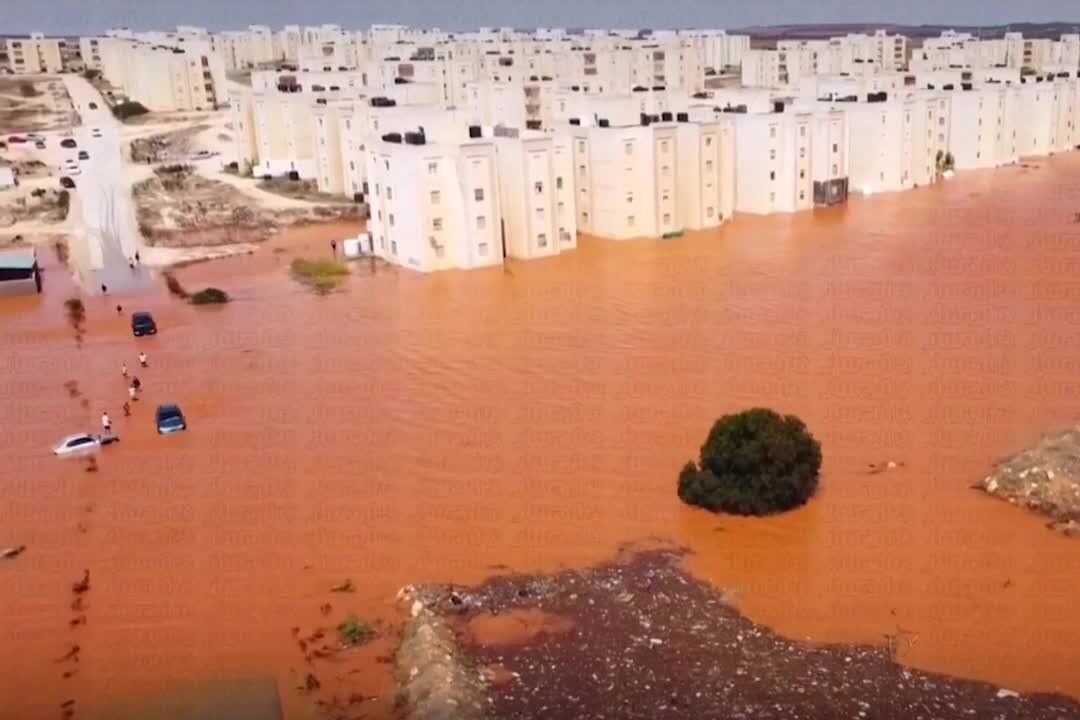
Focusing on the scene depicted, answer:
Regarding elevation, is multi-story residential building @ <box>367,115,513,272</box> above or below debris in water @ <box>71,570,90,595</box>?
above

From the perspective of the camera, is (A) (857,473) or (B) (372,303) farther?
(B) (372,303)

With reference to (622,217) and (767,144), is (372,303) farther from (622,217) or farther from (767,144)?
(767,144)

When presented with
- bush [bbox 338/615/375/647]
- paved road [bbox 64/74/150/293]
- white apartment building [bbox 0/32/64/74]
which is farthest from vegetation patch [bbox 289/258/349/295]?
white apartment building [bbox 0/32/64/74]

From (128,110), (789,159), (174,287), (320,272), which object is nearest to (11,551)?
(174,287)

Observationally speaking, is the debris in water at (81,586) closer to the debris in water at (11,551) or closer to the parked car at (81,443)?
the debris in water at (11,551)

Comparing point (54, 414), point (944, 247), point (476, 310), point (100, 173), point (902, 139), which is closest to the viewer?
A: point (54, 414)

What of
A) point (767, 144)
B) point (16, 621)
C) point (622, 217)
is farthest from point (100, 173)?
point (16, 621)

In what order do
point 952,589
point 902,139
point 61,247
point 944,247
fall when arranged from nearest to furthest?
point 952,589
point 944,247
point 61,247
point 902,139

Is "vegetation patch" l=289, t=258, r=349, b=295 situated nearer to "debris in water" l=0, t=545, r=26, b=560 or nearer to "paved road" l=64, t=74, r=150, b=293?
"paved road" l=64, t=74, r=150, b=293
